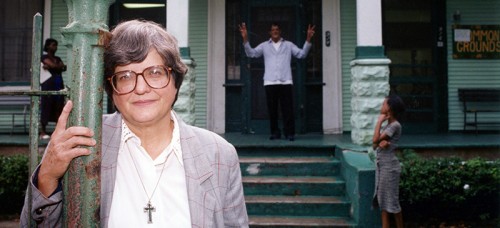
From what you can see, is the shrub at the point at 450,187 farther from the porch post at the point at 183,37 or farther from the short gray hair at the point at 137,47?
the short gray hair at the point at 137,47

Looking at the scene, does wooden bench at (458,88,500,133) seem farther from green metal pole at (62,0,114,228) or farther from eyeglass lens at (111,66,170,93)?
green metal pole at (62,0,114,228)

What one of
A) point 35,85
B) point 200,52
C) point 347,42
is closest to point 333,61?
point 347,42

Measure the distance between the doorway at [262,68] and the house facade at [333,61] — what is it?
0.07 feet

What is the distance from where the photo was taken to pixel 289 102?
25.2 feet

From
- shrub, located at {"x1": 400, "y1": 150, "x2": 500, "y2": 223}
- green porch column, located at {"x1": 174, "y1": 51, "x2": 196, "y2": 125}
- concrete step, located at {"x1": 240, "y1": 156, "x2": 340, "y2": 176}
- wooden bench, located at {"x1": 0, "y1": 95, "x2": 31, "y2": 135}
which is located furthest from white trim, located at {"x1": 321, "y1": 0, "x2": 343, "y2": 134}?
wooden bench, located at {"x1": 0, "y1": 95, "x2": 31, "y2": 135}

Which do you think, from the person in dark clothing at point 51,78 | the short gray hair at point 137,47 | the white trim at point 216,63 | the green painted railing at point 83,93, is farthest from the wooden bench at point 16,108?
the green painted railing at point 83,93

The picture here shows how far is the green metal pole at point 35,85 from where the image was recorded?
1.45 meters

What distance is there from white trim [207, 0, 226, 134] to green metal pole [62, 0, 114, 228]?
8259mm

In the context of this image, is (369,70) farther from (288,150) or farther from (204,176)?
(204,176)

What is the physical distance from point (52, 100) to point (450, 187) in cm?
676

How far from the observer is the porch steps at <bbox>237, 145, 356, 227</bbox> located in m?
5.88

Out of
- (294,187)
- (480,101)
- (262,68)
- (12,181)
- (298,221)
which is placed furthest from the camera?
(480,101)

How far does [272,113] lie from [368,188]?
8.72ft

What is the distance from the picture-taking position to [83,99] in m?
1.43
